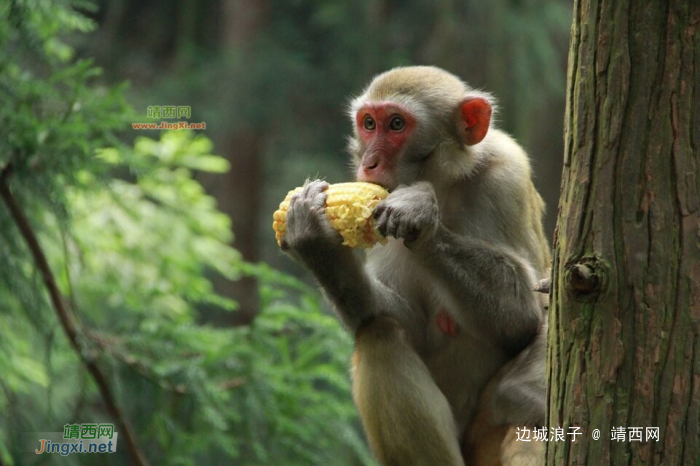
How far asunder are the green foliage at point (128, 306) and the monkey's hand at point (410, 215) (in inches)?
95.3

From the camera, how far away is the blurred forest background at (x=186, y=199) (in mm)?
5711

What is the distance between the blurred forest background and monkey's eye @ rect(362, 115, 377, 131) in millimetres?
1742

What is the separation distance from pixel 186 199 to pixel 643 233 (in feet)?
18.7

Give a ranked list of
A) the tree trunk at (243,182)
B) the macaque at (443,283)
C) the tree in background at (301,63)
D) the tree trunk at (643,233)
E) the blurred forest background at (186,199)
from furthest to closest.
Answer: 1. the tree trunk at (243,182)
2. the tree in background at (301,63)
3. the blurred forest background at (186,199)
4. the macaque at (443,283)
5. the tree trunk at (643,233)

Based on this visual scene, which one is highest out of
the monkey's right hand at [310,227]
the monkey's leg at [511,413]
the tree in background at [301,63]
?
the tree in background at [301,63]

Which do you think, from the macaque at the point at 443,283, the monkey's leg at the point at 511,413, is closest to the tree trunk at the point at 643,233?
the macaque at the point at 443,283

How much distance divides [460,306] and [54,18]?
3.39 meters

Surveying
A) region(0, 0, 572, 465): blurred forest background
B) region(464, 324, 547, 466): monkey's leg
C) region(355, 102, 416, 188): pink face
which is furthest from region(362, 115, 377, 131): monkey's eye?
region(0, 0, 572, 465): blurred forest background

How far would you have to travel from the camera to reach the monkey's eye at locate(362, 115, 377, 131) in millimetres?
4645

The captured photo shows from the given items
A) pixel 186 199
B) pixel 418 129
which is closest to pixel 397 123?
pixel 418 129

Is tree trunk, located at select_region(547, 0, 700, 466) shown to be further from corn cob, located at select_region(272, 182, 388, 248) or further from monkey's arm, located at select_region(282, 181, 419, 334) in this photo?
monkey's arm, located at select_region(282, 181, 419, 334)

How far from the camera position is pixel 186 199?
8102 mm

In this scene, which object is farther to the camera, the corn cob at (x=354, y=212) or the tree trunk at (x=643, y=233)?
the corn cob at (x=354, y=212)

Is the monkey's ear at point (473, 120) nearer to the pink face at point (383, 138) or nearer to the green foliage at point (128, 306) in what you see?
the pink face at point (383, 138)
